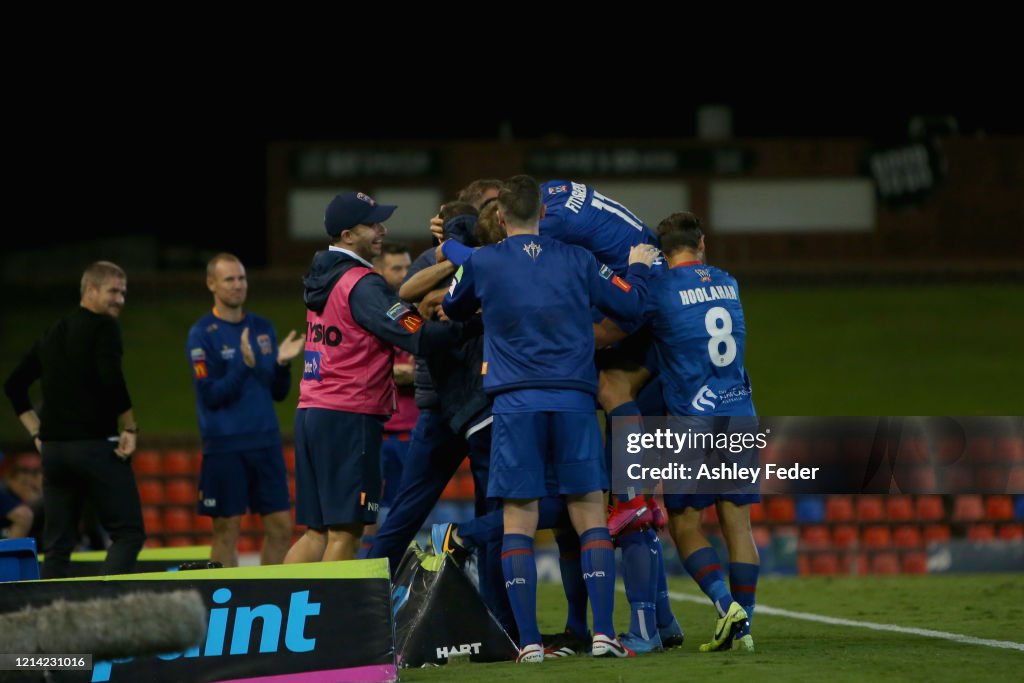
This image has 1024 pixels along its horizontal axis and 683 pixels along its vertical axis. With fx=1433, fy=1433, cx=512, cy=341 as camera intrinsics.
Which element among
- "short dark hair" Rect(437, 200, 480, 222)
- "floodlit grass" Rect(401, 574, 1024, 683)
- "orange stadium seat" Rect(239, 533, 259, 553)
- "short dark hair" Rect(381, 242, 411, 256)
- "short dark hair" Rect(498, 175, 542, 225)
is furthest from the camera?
"orange stadium seat" Rect(239, 533, 259, 553)

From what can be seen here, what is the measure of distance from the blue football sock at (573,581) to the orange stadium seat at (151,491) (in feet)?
29.3

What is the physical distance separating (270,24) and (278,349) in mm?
19781

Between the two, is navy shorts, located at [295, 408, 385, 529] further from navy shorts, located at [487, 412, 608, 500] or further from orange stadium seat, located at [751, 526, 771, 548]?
orange stadium seat, located at [751, 526, 771, 548]

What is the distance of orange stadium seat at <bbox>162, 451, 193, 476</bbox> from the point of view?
48.4ft

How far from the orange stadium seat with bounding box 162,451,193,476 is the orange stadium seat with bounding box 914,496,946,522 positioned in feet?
24.1

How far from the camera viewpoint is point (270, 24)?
1089 inches

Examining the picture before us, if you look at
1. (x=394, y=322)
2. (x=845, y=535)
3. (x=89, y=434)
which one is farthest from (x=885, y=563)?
(x=394, y=322)

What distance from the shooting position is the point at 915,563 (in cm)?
1362

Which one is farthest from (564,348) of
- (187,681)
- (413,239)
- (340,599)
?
(413,239)

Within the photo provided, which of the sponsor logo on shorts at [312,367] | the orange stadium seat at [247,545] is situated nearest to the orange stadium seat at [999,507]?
the orange stadium seat at [247,545]

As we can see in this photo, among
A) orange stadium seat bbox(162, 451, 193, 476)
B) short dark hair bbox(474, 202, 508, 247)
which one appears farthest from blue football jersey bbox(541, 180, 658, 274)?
orange stadium seat bbox(162, 451, 193, 476)

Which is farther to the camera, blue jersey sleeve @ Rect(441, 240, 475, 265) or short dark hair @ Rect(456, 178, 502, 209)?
short dark hair @ Rect(456, 178, 502, 209)

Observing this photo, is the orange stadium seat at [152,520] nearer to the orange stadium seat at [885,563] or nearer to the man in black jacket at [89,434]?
the man in black jacket at [89,434]

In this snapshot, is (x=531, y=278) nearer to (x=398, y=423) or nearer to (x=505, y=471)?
(x=505, y=471)
